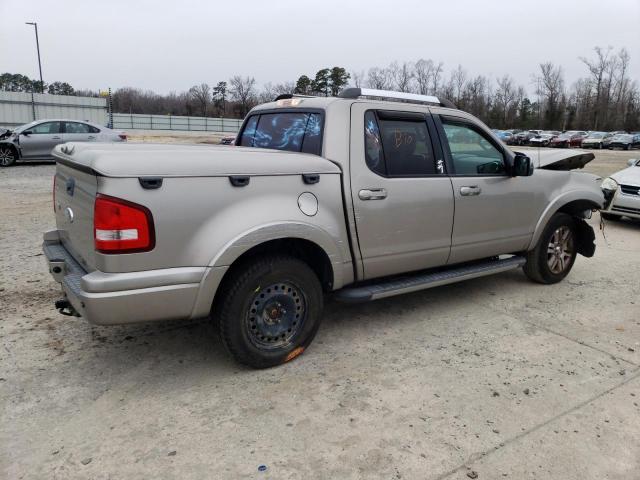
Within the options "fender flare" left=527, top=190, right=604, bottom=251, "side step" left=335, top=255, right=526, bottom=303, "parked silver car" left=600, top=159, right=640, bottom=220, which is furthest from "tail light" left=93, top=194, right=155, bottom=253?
"parked silver car" left=600, top=159, right=640, bottom=220

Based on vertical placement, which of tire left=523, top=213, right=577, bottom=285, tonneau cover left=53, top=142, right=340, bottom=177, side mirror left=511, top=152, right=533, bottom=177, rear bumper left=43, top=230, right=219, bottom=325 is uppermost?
tonneau cover left=53, top=142, right=340, bottom=177

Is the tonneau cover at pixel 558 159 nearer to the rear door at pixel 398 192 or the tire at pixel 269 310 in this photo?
the rear door at pixel 398 192

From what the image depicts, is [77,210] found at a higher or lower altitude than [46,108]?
lower

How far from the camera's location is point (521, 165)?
16.0 ft

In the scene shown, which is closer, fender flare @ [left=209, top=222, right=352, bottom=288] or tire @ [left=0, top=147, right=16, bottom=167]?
fender flare @ [left=209, top=222, right=352, bottom=288]

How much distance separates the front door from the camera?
4.57m

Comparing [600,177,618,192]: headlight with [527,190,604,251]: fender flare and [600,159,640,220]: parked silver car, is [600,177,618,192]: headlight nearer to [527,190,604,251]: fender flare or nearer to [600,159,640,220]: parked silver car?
[600,159,640,220]: parked silver car

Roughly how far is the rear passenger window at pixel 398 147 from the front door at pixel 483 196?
232mm

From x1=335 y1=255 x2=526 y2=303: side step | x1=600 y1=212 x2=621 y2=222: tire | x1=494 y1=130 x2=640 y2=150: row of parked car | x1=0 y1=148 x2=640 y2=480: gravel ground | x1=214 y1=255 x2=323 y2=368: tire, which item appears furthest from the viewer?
x1=494 y1=130 x2=640 y2=150: row of parked car

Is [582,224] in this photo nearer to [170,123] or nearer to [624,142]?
[624,142]

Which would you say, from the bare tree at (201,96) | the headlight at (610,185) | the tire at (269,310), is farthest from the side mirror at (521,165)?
the bare tree at (201,96)

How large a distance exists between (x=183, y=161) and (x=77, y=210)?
0.86 metres

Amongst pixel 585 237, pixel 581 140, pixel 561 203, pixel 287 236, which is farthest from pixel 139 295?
pixel 581 140

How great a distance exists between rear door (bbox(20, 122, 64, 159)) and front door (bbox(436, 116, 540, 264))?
14689mm
